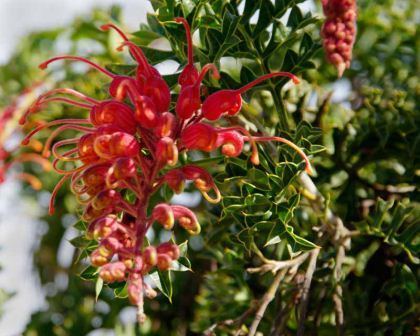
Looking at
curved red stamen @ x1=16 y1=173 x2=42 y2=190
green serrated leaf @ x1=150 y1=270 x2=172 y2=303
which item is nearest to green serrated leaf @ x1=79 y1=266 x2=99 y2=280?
green serrated leaf @ x1=150 y1=270 x2=172 y2=303

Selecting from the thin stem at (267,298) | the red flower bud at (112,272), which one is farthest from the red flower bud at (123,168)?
the thin stem at (267,298)

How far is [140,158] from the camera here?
2.91 ft

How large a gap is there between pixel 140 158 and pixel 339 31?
1.32 ft

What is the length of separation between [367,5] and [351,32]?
645 mm

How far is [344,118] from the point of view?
1432mm

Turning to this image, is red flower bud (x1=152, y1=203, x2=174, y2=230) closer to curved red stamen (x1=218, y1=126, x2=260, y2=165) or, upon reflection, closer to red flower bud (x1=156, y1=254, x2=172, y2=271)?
red flower bud (x1=156, y1=254, x2=172, y2=271)

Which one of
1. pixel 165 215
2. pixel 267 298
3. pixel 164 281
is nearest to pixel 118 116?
pixel 165 215

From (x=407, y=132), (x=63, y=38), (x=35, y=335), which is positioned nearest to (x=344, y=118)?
(x=407, y=132)

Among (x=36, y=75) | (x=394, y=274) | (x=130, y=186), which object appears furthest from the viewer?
(x=36, y=75)

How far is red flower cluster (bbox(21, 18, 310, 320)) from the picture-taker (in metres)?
0.83

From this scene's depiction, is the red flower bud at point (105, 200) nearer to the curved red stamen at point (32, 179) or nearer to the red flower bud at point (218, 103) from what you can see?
the red flower bud at point (218, 103)

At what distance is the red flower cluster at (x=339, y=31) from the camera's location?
112cm

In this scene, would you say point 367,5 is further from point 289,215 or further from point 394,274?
point 289,215

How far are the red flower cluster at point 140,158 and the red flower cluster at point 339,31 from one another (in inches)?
9.1
